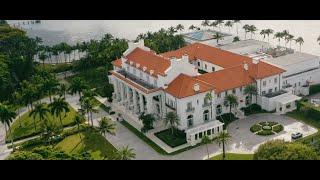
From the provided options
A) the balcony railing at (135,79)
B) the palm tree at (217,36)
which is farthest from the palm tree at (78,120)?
the palm tree at (217,36)

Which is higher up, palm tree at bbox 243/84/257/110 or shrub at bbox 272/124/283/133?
palm tree at bbox 243/84/257/110

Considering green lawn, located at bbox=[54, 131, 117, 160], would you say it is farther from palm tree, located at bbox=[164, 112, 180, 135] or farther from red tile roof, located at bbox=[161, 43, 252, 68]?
red tile roof, located at bbox=[161, 43, 252, 68]

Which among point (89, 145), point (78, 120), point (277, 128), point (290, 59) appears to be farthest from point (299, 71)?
point (78, 120)

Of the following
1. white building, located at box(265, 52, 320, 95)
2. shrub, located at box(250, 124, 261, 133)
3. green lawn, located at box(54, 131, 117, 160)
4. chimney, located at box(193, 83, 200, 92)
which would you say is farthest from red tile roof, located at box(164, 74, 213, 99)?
white building, located at box(265, 52, 320, 95)

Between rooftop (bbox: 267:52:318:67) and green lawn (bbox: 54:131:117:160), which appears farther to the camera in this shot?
rooftop (bbox: 267:52:318:67)

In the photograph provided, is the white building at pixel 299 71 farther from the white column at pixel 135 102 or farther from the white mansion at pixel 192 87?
the white column at pixel 135 102
